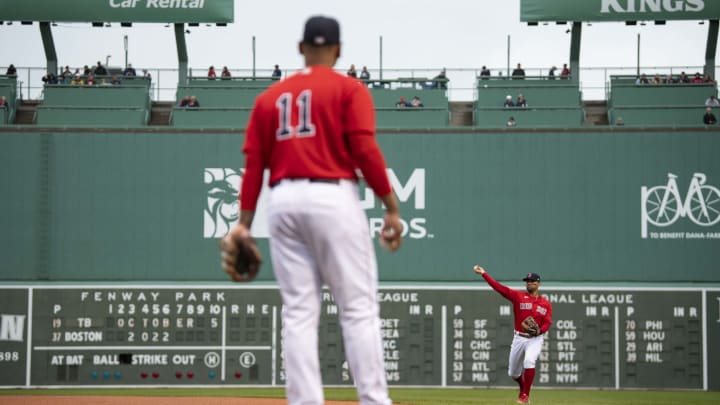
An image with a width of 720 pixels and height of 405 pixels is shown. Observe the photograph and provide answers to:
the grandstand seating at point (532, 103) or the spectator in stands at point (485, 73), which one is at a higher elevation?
the spectator in stands at point (485, 73)

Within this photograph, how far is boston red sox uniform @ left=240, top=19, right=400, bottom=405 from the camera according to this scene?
15.5 feet

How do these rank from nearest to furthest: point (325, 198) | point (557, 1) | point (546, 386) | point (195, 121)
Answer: point (325, 198)
point (546, 386)
point (195, 121)
point (557, 1)

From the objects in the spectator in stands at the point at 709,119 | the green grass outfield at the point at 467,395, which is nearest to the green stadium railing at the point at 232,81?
the green grass outfield at the point at 467,395

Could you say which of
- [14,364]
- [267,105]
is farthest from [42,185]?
[267,105]

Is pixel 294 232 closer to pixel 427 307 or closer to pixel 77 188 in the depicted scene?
pixel 427 307

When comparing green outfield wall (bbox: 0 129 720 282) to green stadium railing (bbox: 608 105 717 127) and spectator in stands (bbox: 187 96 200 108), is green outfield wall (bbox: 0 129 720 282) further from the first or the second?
spectator in stands (bbox: 187 96 200 108)

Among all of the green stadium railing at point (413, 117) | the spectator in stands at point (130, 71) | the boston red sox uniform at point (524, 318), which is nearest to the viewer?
the boston red sox uniform at point (524, 318)

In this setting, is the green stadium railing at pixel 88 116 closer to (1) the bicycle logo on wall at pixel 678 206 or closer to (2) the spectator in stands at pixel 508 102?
(2) the spectator in stands at pixel 508 102

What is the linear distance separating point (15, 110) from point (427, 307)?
10.1m

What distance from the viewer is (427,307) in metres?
18.8

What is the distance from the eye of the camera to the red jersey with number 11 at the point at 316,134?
4797mm

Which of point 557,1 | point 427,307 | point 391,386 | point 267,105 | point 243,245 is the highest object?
point 557,1

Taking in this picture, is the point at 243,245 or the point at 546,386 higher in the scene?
the point at 243,245

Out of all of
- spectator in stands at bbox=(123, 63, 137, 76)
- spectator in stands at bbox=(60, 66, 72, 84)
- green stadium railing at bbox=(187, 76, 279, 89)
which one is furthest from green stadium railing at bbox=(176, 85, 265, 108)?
spectator in stands at bbox=(60, 66, 72, 84)
